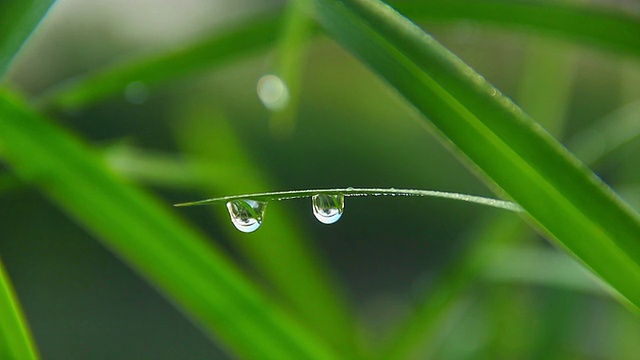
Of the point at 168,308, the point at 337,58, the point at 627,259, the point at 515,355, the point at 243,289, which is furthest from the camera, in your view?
the point at 337,58

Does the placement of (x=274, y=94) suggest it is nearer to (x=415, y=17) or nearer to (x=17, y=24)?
(x=415, y=17)

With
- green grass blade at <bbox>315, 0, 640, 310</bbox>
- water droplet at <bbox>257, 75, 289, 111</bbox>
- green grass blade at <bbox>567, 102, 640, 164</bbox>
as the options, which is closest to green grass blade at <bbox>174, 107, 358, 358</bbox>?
water droplet at <bbox>257, 75, 289, 111</bbox>

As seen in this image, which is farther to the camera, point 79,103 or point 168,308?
point 168,308

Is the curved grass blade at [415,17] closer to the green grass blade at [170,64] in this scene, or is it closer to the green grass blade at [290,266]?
Answer: the green grass blade at [170,64]

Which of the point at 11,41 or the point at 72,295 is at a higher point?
the point at 72,295

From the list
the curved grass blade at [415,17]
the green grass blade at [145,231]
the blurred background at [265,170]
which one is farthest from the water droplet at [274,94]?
the blurred background at [265,170]

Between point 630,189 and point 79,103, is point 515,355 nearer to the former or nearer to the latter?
point 630,189


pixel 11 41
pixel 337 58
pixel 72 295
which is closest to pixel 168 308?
pixel 72 295
